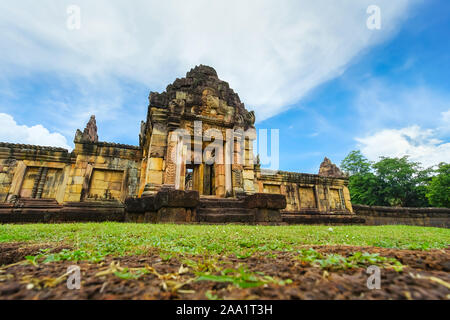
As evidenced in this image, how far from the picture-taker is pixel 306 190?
509 inches

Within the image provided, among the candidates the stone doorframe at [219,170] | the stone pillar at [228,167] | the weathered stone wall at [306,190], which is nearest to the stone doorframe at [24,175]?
the stone doorframe at [219,170]

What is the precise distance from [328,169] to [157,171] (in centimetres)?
1564

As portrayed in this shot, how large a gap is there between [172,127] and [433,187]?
23.5 metres

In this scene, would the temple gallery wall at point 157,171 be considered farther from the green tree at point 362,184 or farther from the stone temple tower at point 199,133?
the green tree at point 362,184

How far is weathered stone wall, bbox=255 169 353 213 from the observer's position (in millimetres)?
12312

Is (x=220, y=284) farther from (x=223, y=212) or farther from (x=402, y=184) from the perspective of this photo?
(x=402, y=184)

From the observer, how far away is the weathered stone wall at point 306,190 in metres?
12.3

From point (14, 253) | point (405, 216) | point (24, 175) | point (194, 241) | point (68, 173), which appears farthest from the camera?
point (405, 216)

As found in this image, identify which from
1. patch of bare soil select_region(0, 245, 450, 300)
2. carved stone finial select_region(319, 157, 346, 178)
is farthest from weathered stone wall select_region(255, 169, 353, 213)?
patch of bare soil select_region(0, 245, 450, 300)

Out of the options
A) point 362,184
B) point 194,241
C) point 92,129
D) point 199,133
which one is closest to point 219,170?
point 199,133

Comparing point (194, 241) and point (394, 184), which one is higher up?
point (394, 184)

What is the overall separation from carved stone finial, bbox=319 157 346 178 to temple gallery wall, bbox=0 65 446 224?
7457 millimetres
